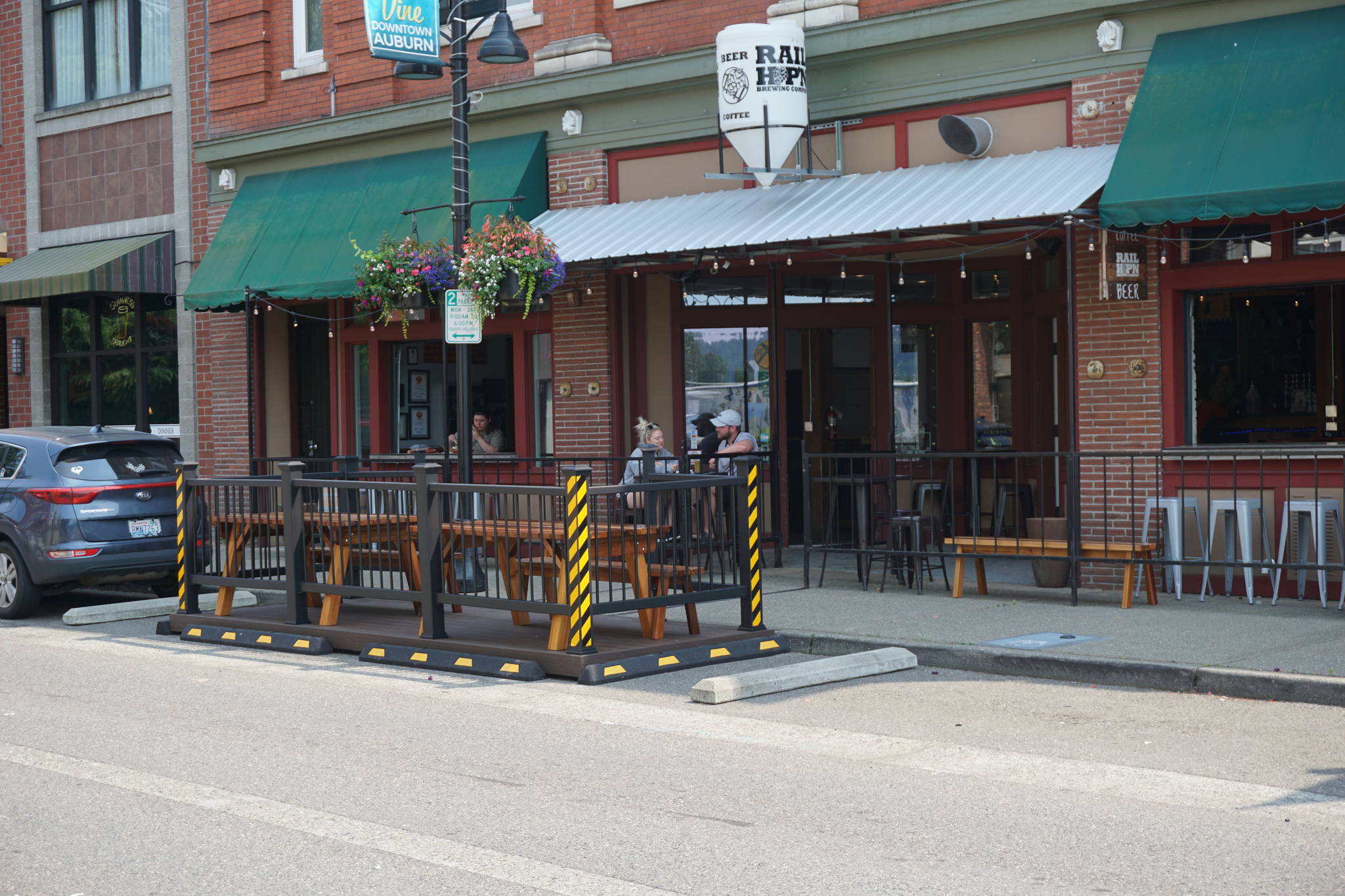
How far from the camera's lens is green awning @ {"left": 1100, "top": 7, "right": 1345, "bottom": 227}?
10.6 meters

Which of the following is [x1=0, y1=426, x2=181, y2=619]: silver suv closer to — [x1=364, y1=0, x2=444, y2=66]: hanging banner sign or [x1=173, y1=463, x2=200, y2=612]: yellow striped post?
[x1=173, y1=463, x2=200, y2=612]: yellow striped post

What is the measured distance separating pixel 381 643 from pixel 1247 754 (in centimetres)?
596

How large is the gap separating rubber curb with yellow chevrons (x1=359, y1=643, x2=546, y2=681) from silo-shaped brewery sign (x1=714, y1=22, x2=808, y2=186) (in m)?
5.94

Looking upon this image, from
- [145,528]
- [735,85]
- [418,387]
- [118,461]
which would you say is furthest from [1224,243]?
[418,387]

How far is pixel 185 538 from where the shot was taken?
12227 mm

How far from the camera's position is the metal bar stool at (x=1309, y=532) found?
1084 centimetres

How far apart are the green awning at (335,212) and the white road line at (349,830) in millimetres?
9493

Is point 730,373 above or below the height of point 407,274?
below

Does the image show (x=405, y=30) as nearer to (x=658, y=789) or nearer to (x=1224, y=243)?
(x=1224, y=243)

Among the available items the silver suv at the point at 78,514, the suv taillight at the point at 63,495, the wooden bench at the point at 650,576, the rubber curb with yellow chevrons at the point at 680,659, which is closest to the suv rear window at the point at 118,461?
the silver suv at the point at 78,514

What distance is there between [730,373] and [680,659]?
21.2 ft

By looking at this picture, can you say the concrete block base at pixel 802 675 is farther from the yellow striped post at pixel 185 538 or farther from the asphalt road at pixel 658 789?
the yellow striped post at pixel 185 538

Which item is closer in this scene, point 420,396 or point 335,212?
point 335,212

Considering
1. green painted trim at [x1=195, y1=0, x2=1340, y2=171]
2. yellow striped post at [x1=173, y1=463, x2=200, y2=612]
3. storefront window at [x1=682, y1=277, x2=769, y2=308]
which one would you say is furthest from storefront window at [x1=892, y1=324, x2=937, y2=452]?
yellow striped post at [x1=173, y1=463, x2=200, y2=612]
